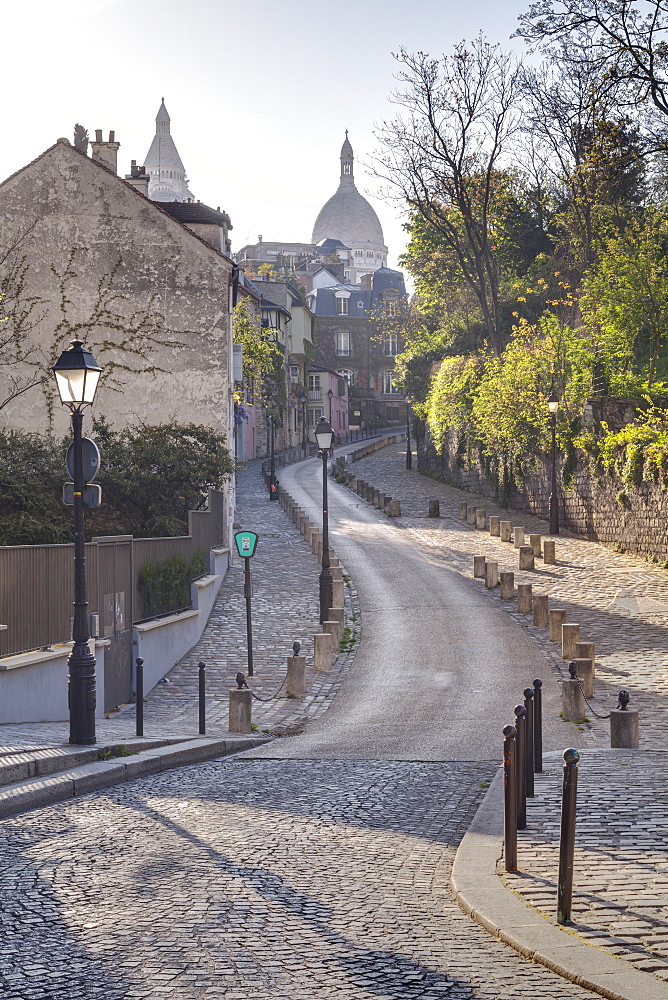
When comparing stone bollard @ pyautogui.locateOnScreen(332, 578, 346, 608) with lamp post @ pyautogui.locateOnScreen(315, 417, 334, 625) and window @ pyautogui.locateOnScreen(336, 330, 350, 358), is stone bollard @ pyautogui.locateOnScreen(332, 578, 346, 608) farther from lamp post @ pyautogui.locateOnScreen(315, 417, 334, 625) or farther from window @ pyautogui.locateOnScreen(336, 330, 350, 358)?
window @ pyautogui.locateOnScreen(336, 330, 350, 358)

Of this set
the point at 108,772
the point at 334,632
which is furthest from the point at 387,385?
the point at 108,772

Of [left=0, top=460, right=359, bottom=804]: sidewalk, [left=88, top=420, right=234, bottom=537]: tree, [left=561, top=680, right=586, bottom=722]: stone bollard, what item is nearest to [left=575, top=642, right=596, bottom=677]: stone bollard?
[left=561, top=680, right=586, bottom=722]: stone bollard

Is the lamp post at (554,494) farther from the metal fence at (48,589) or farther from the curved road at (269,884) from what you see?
the curved road at (269,884)

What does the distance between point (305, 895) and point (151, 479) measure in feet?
74.7

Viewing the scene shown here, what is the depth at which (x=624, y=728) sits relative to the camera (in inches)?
474

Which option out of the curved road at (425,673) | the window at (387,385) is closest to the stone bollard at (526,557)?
the curved road at (425,673)

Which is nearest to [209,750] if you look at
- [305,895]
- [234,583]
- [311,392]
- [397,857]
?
[397,857]

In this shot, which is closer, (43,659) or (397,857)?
(397,857)

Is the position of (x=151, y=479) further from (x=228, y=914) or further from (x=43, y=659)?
(x=228, y=914)

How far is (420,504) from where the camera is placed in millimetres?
47062

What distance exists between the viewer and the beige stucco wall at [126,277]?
32.3m

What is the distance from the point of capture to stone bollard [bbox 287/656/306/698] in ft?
57.7

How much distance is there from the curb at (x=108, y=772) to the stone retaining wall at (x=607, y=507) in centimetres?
1860

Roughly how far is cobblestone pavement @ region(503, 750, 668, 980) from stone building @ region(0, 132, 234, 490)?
24544 millimetres
